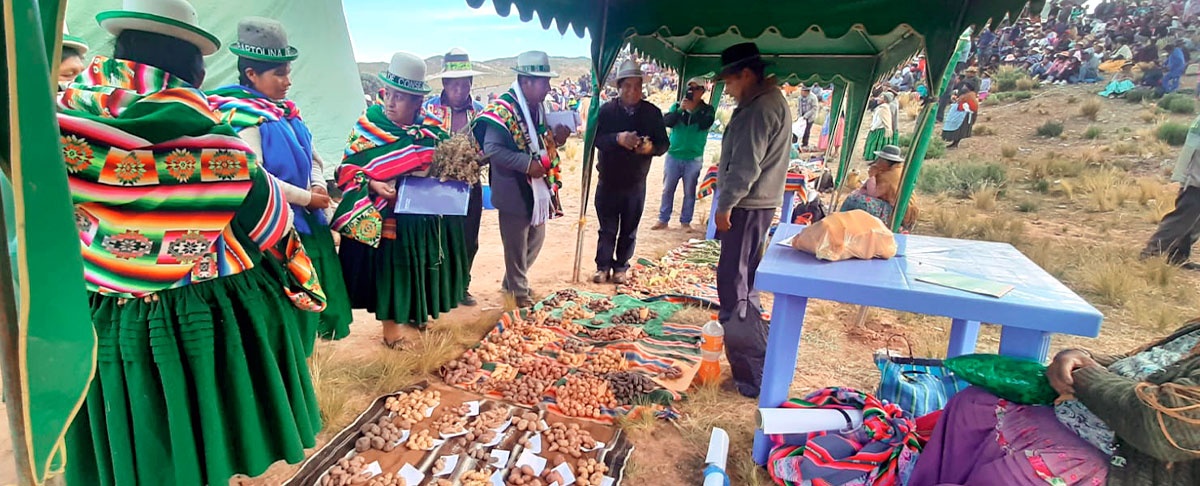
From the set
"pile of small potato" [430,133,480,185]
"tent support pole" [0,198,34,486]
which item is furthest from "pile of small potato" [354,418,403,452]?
"tent support pole" [0,198,34,486]

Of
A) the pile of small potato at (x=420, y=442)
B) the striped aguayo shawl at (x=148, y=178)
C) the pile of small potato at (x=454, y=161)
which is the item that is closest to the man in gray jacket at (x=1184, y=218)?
the pile of small potato at (x=454, y=161)

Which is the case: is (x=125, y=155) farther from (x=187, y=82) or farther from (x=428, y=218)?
(x=428, y=218)

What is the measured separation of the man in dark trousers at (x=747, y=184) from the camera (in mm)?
3197

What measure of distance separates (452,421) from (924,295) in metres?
2.19

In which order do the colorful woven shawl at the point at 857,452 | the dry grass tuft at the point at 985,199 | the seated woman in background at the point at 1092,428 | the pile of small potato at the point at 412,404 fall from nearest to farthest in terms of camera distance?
the seated woman in background at the point at 1092,428
the colorful woven shawl at the point at 857,452
the pile of small potato at the point at 412,404
the dry grass tuft at the point at 985,199

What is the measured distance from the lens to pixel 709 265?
5.84m

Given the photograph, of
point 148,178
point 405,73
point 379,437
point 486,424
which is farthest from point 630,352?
point 148,178

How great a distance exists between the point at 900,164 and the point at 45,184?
5028 mm

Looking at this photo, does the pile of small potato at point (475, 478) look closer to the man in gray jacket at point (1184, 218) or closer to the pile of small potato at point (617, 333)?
the pile of small potato at point (617, 333)

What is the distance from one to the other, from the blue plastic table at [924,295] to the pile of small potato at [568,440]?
788mm

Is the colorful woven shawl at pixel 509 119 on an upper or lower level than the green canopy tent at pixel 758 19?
lower

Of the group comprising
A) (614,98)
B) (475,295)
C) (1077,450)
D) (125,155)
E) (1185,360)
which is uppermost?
(614,98)

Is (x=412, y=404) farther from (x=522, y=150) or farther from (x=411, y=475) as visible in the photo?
(x=522, y=150)

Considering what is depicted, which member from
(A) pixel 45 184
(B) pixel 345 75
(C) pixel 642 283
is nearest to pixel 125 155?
(A) pixel 45 184
